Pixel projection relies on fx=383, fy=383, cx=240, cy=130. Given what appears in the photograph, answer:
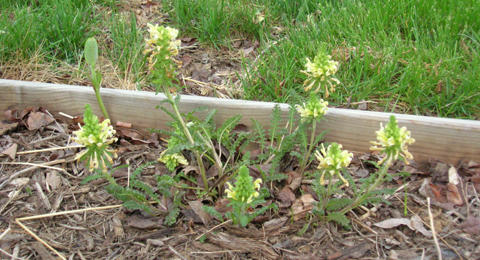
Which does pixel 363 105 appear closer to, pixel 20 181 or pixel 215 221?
pixel 215 221

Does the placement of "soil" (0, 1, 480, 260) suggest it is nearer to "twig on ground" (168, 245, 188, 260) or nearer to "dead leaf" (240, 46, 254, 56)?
"twig on ground" (168, 245, 188, 260)

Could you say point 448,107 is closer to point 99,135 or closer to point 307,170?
point 307,170

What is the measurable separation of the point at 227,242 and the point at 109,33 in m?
2.16

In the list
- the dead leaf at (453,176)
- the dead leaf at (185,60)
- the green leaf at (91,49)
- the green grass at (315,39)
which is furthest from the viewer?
the dead leaf at (185,60)

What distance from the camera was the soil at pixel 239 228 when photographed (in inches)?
65.0

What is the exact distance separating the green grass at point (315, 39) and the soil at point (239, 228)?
0.49 metres

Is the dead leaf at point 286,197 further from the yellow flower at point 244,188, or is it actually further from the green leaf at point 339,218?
the yellow flower at point 244,188

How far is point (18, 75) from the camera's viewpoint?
275 centimetres

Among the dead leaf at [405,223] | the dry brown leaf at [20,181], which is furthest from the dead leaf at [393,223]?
the dry brown leaf at [20,181]

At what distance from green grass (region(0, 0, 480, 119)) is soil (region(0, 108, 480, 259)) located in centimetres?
49

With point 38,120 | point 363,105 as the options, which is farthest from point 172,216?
point 363,105

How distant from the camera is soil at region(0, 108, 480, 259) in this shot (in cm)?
165

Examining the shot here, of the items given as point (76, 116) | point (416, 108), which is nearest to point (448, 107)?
point (416, 108)

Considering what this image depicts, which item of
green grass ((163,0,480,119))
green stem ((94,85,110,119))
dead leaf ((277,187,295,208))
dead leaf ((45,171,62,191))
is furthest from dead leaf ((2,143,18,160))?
dead leaf ((277,187,295,208))
